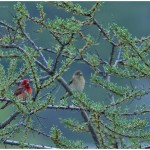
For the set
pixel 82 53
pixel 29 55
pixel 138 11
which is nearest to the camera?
pixel 29 55

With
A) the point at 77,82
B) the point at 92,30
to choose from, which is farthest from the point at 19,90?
the point at 77,82

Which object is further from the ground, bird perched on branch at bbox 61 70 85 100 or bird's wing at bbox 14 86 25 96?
bird perched on branch at bbox 61 70 85 100

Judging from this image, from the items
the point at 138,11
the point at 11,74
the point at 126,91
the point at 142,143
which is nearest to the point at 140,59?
the point at 126,91

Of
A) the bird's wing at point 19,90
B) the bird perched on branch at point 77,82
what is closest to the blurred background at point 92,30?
the bird's wing at point 19,90

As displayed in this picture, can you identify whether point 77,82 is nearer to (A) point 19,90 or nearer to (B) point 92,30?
(A) point 19,90

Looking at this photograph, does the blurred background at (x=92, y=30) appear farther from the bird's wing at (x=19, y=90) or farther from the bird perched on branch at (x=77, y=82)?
the bird perched on branch at (x=77, y=82)

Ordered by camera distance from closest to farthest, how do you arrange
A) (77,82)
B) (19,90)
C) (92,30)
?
(92,30)
(19,90)
(77,82)

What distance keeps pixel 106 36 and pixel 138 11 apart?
1.33 meters

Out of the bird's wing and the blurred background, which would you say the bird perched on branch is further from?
the bird's wing

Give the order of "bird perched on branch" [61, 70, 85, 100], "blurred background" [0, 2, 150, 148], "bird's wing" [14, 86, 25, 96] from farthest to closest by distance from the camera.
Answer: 1. "bird perched on branch" [61, 70, 85, 100]
2. "bird's wing" [14, 86, 25, 96]
3. "blurred background" [0, 2, 150, 148]

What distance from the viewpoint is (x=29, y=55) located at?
13.5 ft

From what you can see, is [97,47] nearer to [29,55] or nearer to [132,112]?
[132,112]

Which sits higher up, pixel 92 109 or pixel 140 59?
pixel 140 59

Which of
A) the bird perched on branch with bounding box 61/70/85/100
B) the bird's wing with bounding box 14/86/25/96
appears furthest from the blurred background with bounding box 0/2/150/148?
the bird perched on branch with bounding box 61/70/85/100
